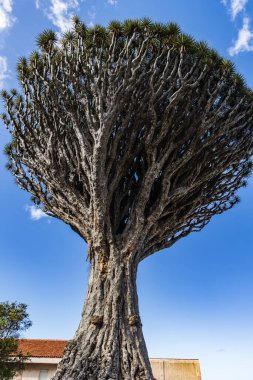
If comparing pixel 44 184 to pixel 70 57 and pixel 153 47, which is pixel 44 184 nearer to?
pixel 70 57

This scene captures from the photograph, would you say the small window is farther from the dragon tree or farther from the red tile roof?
the dragon tree

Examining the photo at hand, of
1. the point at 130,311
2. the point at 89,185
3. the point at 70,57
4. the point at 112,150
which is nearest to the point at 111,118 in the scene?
the point at 112,150

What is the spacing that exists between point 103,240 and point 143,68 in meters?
4.19

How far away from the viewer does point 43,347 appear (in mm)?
16344

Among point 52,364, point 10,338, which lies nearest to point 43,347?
point 52,364

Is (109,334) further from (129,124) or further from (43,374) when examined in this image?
(43,374)

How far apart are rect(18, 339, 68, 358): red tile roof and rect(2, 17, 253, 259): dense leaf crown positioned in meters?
9.56

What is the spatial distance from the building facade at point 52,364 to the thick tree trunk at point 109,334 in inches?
277

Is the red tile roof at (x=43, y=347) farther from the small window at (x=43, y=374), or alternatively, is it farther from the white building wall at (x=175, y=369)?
the white building wall at (x=175, y=369)

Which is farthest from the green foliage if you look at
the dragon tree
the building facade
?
the dragon tree

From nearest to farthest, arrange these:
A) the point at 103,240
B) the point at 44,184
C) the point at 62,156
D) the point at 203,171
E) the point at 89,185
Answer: the point at 103,240 → the point at 89,185 → the point at 62,156 → the point at 203,171 → the point at 44,184

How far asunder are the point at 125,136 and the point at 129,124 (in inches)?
13.0

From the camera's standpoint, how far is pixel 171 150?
783 cm

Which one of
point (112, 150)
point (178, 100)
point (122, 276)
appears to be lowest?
point (122, 276)
